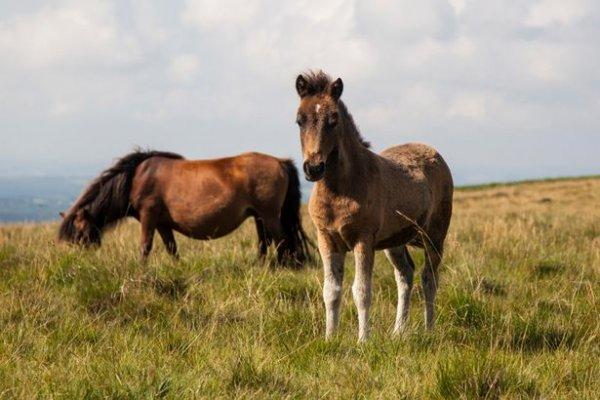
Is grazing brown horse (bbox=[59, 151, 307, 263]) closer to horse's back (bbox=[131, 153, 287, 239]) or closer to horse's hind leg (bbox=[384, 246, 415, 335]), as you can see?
horse's back (bbox=[131, 153, 287, 239])

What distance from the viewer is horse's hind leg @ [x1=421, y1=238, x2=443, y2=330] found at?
6.14 metres

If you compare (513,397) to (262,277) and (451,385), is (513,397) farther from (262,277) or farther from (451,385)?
(262,277)

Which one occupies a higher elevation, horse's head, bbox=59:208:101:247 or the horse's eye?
the horse's eye

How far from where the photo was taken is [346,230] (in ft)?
17.9

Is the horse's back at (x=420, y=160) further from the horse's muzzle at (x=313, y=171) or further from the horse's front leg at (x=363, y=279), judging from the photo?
the horse's muzzle at (x=313, y=171)

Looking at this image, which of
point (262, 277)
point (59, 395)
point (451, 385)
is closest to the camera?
point (59, 395)

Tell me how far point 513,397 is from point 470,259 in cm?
408

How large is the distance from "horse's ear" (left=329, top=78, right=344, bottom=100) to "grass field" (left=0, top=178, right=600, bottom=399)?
5.80 ft

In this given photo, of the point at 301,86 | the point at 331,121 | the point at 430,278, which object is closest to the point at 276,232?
the point at 430,278

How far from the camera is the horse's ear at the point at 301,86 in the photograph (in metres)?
5.42

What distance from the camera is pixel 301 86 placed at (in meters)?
5.47

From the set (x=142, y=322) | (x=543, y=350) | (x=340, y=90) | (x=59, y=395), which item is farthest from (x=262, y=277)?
(x=59, y=395)

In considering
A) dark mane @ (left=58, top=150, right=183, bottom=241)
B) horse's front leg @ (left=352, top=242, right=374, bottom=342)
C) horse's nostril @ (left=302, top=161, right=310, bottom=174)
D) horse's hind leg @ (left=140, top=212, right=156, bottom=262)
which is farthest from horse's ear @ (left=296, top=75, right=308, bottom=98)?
dark mane @ (left=58, top=150, right=183, bottom=241)

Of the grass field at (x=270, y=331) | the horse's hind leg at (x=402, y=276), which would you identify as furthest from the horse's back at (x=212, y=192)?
the horse's hind leg at (x=402, y=276)
